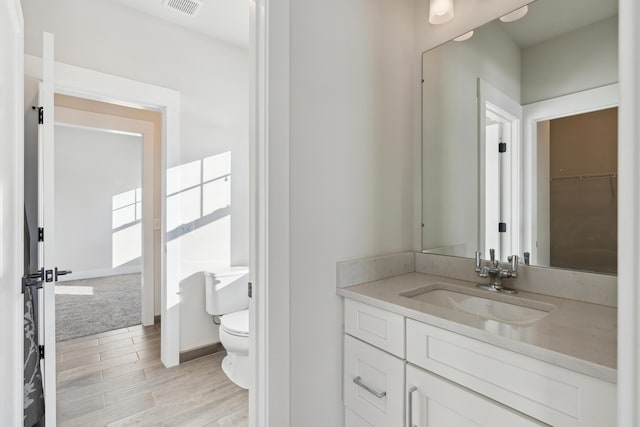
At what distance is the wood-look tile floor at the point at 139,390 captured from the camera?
1.78m

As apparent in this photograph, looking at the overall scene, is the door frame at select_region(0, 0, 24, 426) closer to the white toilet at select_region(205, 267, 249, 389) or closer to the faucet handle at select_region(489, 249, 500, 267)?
the white toilet at select_region(205, 267, 249, 389)

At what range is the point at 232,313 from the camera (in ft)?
7.91

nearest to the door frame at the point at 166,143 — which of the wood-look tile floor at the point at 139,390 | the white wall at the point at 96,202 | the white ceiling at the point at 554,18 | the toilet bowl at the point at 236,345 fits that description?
the wood-look tile floor at the point at 139,390

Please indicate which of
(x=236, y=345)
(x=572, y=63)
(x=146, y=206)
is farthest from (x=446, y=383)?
(x=146, y=206)

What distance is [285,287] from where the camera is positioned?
1.19m

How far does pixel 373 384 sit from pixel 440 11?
1719 mm

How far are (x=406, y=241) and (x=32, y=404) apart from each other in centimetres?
206

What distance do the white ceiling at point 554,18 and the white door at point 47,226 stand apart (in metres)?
2.05

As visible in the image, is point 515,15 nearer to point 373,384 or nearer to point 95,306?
point 373,384

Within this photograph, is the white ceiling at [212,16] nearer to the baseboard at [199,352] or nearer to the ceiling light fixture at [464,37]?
the ceiling light fixture at [464,37]

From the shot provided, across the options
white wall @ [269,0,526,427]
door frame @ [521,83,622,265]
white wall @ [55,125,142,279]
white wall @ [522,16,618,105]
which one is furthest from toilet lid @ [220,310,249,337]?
white wall @ [55,125,142,279]

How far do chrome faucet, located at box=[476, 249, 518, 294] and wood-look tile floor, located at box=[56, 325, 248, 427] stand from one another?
4.83ft

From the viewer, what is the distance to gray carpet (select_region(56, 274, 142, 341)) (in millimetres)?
3197

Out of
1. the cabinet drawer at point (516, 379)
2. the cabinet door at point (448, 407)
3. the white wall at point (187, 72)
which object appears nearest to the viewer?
the cabinet drawer at point (516, 379)
